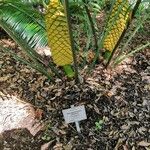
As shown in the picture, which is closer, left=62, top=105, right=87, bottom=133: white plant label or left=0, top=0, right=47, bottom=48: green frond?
left=62, top=105, right=87, bottom=133: white plant label

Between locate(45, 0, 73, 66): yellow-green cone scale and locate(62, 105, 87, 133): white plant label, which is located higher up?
locate(45, 0, 73, 66): yellow-green cone scale

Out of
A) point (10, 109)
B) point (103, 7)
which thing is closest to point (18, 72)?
point (10, 109)

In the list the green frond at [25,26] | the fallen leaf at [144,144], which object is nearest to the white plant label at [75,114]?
the fallen leaf at [144,144]

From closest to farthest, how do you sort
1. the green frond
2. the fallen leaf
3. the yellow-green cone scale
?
the yellow-green cone scale, the fallen leaf, the green frond

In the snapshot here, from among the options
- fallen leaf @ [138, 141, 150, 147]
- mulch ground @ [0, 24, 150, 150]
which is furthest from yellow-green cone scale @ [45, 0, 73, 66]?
fallen leaf @ [138, 141, 150, 147]

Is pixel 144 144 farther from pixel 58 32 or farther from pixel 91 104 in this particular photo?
pixel 58 32

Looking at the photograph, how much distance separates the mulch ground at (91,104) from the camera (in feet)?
7.59

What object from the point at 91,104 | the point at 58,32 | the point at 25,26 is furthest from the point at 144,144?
the point at 25,26

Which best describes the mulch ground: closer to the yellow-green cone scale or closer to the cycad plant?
the cycad plant

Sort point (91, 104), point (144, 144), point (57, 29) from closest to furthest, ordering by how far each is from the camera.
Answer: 1. point (57, 29)
2. point (144, 144)
3. point (91, 104)

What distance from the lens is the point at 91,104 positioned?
2.48m

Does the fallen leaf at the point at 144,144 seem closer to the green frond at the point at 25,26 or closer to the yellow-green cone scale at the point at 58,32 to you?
the yellow-green cone scale at the point at 58,32

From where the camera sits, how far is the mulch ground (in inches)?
91.0

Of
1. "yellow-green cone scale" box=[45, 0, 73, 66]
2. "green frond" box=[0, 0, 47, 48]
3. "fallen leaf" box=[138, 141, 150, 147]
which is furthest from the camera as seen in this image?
"green frond" box=[0, 0, 47, 48]
